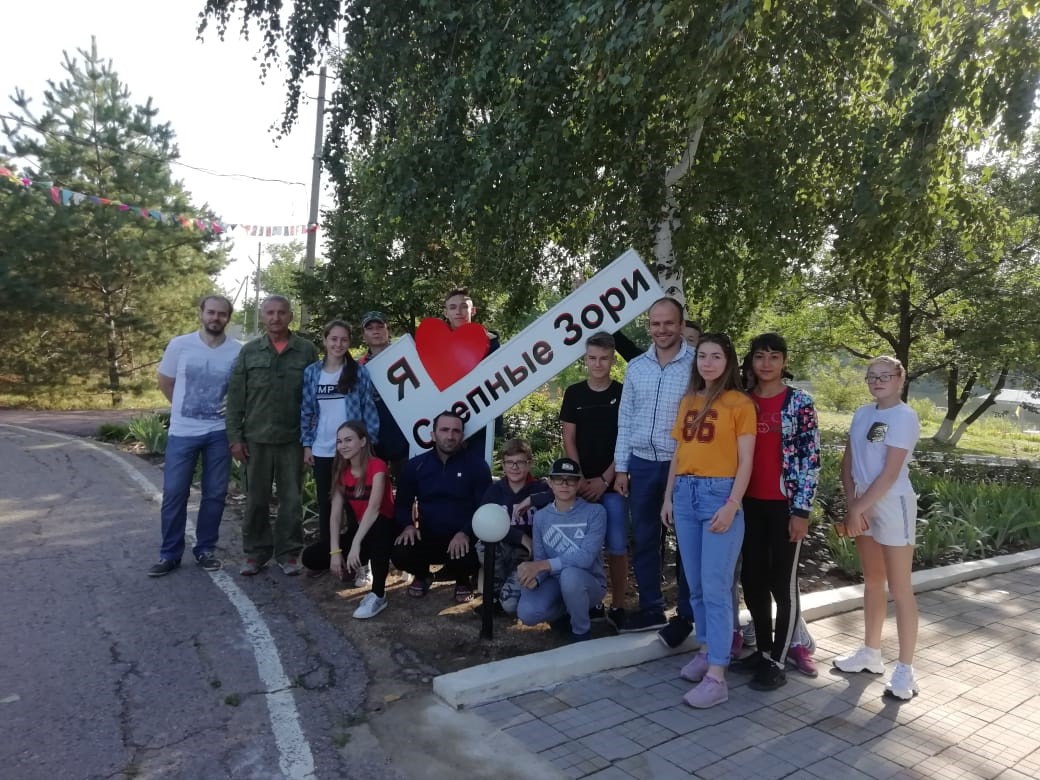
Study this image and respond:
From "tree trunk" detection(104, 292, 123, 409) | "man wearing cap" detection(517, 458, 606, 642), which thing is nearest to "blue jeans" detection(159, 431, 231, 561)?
"man wearing cap" detection(517, 458, 606, 642)

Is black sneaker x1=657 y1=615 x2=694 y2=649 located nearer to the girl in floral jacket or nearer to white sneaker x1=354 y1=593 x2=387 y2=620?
the girl in floral jacket

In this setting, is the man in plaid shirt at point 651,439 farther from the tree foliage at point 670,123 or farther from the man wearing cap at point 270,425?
the man wearing cap at point 270,425

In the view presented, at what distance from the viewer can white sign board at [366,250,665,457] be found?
4789 mm

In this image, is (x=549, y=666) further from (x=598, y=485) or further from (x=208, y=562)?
(x=208, y=562)

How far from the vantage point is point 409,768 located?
9.38 ft

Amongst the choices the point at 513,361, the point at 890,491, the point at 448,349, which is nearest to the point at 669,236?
the point at 513,361

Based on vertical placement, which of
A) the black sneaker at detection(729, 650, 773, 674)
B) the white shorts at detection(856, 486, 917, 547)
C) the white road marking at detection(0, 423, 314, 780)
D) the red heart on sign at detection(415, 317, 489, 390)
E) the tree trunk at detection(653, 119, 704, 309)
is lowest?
the white road marking at detection(0, 423, 314, 780)

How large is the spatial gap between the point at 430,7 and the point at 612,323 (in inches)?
109

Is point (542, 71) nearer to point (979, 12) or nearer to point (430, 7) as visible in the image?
point (430, 7)

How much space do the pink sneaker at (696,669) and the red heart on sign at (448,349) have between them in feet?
8.02

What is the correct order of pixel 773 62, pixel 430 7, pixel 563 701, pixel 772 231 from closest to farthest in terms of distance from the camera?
pixel 563 701
pixel 430 7
pixel 773 62
pixel 772 231

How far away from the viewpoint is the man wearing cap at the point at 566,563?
4.10 m

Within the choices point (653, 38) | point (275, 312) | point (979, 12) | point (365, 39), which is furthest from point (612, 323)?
point (365, 39)

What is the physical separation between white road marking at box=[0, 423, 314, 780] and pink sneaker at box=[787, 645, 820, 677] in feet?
8.23
